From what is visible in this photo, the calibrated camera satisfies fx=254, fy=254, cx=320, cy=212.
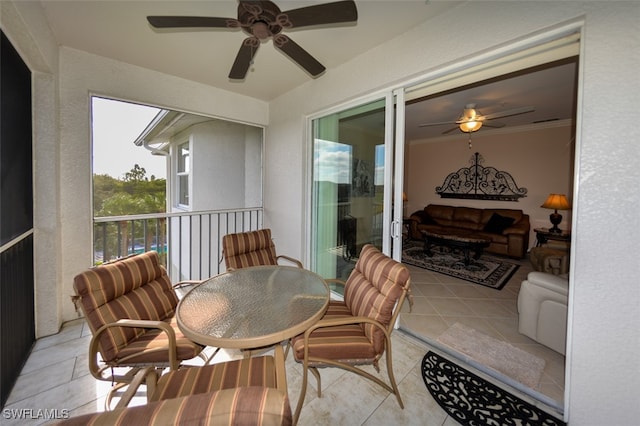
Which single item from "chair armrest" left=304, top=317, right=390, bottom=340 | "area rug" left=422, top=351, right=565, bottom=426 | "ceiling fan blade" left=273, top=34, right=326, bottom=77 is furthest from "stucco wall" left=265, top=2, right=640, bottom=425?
"ceiling fan blade" left=273, top=34, right=326, bottom=77

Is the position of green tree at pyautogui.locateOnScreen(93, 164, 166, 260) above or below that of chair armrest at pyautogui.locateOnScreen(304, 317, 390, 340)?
above

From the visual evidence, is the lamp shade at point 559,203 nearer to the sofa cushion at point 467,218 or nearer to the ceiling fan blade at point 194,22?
the sofa cushion at point 467,218

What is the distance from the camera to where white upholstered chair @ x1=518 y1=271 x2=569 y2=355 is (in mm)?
Result: 2049

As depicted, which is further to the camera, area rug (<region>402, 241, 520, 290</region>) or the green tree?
area rug (<region>402, 241, 520, 290</region>)

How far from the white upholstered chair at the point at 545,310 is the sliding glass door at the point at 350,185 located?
128 cm

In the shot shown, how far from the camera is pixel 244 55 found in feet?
6.20

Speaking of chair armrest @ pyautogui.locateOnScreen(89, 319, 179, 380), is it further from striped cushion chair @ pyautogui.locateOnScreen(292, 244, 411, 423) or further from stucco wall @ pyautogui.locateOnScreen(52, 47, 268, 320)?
stucco wall @ pyautogui.locateOnScreen(52, 47, 268, 320)

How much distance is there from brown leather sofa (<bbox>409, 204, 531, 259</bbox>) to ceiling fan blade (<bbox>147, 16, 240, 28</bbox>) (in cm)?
485

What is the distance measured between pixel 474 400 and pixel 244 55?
2.89 meters

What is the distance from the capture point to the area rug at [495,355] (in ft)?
6.20

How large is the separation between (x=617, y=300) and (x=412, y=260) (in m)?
3.52

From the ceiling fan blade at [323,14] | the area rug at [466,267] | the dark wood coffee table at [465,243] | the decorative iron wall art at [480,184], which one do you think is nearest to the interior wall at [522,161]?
the decorative iron wall art at [480,184]

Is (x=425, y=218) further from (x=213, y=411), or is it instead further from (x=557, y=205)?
(x=213, y=411)

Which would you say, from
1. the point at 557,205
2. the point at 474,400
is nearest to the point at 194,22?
the point at 474,400
